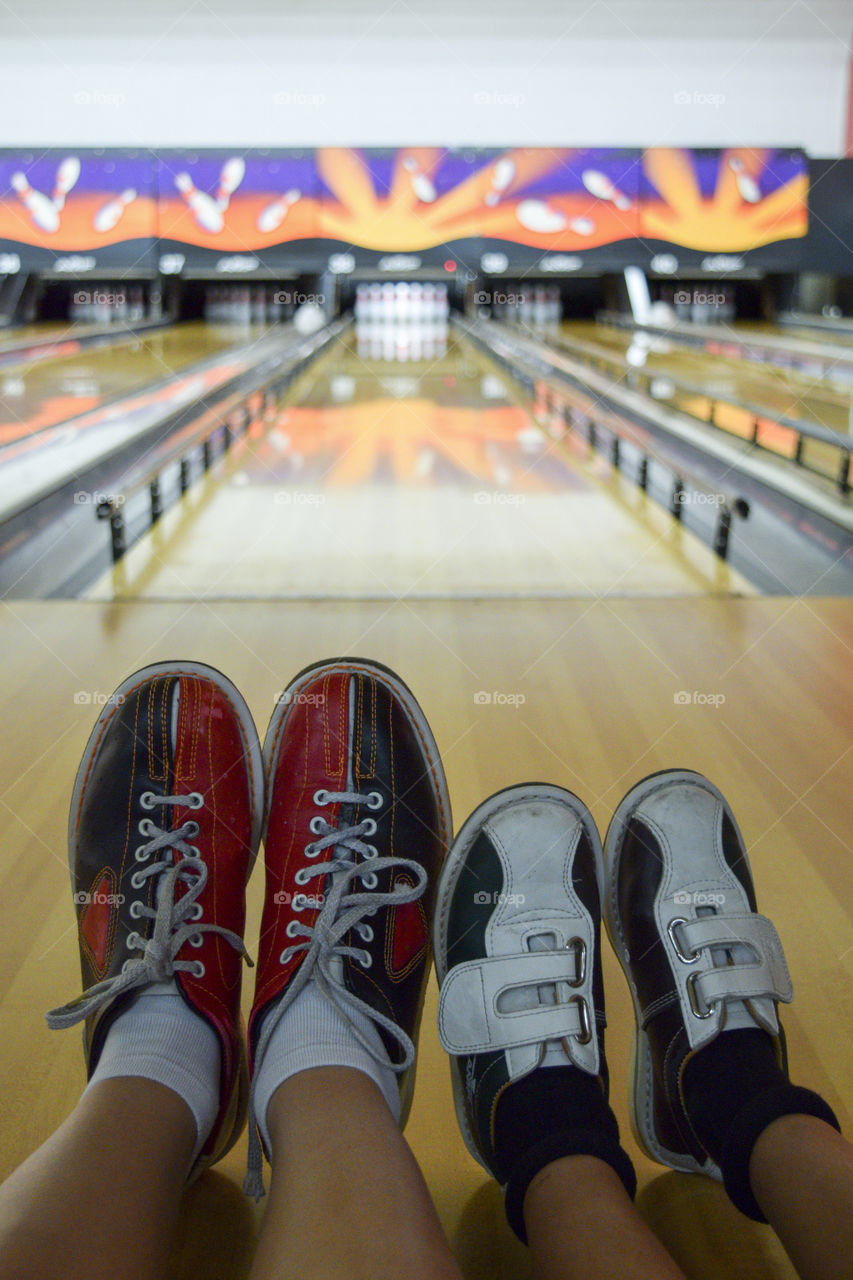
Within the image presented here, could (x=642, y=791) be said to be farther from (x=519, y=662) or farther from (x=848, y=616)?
(x=848, y=616)

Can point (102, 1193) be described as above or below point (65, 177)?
below

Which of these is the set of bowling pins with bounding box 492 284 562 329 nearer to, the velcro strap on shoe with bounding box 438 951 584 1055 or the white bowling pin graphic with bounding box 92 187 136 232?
the white bowling pin graphic with bounding box 92 187 136 232

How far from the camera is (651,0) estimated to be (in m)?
5.82

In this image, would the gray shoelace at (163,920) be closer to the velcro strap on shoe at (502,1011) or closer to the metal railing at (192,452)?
the velcro strap on shoe at (502,1011)

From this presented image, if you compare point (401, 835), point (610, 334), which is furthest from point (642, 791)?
point (610, 334)

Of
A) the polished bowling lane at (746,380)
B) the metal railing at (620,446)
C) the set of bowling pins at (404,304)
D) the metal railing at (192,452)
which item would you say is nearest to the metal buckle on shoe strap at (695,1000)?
the metal railing at (620,446)

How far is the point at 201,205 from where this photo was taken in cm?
678

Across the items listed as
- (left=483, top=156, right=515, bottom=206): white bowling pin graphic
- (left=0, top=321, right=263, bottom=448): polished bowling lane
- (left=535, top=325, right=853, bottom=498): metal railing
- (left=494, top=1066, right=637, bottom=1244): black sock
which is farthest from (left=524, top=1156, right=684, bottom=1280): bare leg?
(left=483, top=156, right=515, bottom=206): white bowling pin graphic

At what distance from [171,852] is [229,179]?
269 inches

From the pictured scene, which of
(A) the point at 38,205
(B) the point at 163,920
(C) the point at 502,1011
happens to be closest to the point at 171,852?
(B) the point at 163,920

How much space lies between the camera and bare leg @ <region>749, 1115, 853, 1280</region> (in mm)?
499

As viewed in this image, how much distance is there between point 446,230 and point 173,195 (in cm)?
187

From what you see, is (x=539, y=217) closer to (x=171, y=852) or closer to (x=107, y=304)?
(x=107, y=304)

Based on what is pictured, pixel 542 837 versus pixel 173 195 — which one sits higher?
pixel 173 195
